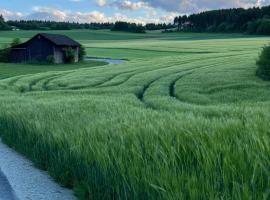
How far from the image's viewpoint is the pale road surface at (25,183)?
6.18m

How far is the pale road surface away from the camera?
6176 millimetres

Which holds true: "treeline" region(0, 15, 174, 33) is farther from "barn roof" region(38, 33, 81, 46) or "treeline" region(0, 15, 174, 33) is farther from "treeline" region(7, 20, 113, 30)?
"barn roof" region(38, 33, 81, 46)

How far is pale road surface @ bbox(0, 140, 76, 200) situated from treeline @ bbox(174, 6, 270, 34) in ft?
359

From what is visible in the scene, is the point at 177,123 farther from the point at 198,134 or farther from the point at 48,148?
the point at 48,148

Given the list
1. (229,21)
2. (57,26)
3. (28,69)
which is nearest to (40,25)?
(57,26)

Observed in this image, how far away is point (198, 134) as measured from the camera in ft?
19.7

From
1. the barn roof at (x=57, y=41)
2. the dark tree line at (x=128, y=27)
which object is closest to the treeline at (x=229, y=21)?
the dark tree line at (x=128, y=27)

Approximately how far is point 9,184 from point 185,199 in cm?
368

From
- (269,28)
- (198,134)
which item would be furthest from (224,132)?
(269,28)

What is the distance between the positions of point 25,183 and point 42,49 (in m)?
77.1

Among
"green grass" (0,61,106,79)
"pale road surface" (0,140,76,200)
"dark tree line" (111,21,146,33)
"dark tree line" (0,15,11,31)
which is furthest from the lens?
"dark tree line" (0,15,11,31)

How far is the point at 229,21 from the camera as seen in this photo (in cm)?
13912

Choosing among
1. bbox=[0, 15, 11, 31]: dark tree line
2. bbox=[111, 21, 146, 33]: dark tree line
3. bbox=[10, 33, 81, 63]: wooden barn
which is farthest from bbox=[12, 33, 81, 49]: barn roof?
bbox=[0, 15, 11, 31]: dark tree line

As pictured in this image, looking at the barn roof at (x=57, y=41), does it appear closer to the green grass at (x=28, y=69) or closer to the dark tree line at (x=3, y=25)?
the green grass at (x=28, y=69)
